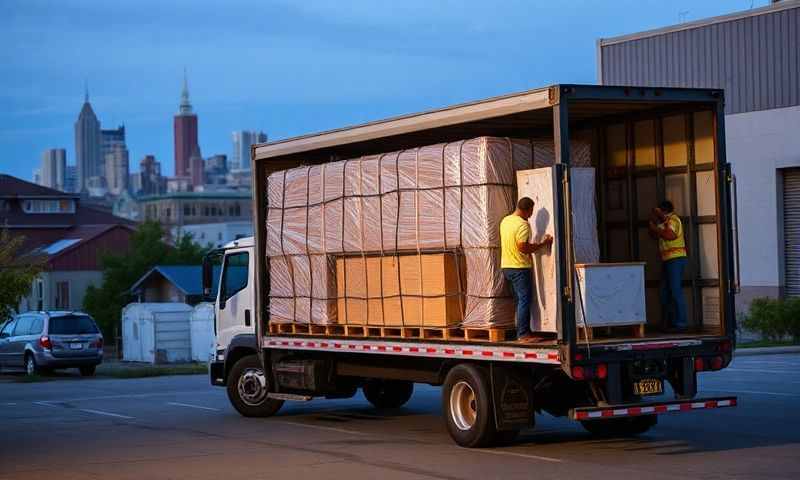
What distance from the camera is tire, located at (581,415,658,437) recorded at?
15.6m

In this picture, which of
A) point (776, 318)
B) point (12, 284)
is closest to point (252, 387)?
point (12, 284)

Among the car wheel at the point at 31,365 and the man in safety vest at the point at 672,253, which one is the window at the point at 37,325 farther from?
the man in safety vest at the point at 672,253

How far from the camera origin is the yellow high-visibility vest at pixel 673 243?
14750 millimetres

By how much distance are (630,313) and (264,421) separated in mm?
6703

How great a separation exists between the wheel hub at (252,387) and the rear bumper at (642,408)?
6.61m

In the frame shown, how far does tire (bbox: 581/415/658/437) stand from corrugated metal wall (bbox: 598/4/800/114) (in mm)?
24973

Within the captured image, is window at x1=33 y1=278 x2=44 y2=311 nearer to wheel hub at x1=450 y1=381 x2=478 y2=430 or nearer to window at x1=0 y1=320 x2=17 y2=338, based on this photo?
window at x1=0 y1=320 x2=17 y2=338

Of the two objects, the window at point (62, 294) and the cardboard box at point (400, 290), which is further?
the window at point (62, 294)

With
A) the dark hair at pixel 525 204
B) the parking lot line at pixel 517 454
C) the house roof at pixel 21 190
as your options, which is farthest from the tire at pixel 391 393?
the house roof at pixel 21 190

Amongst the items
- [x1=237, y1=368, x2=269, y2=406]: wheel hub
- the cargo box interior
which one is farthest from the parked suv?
the cargo box interior

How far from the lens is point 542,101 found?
13.3 metres

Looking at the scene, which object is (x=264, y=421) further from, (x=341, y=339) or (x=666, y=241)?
(x=666, y=241)

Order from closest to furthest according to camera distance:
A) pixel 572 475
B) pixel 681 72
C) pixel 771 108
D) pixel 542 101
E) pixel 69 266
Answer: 1. pixel 572 475
2. pixel 542 101
3. pixel 771 108
4. pixel 681 72
5. pixel 69 266

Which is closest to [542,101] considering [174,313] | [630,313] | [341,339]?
[630,313]
